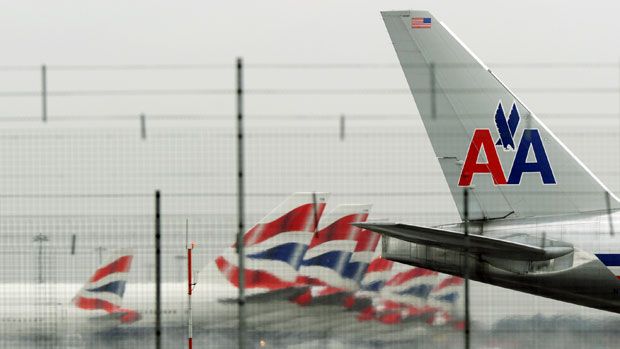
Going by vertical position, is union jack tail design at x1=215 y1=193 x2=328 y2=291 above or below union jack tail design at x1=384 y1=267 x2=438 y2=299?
above

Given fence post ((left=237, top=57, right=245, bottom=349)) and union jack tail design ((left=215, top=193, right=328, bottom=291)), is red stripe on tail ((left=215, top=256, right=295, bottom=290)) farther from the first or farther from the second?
fence post ((left=237, top=57, right=245, bottom=349))

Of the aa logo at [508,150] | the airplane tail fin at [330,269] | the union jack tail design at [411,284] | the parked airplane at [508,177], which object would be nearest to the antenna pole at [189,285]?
the airplane tail fin at [330,269]

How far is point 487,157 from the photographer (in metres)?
16.0

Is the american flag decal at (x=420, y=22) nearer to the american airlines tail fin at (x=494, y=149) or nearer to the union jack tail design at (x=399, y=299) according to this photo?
the american airlines tail fin at (x=494, y=149)

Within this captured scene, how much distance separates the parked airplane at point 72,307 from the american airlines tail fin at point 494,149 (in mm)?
4752

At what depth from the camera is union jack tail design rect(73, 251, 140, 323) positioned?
431 inches

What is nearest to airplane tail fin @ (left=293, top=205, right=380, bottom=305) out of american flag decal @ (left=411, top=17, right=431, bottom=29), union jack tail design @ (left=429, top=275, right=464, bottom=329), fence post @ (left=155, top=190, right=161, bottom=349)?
union jack tail design @ (left=429, top=275, right=464, bottom=329)

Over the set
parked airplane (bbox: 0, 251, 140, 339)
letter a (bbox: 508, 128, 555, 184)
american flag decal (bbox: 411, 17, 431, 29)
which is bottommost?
parked airplane (bbox: 0, 251, 140, 339)

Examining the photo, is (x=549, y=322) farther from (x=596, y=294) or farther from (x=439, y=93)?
(x=439, y=93)

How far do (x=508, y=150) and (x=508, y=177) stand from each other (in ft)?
1.16

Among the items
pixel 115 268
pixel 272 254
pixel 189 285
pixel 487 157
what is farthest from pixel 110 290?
pixel 487 157

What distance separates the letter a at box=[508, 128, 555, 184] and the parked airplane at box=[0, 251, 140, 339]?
5.73 meters

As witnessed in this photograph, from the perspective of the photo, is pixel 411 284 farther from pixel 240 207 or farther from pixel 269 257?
pixel 240 207

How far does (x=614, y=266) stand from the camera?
1417 cm
